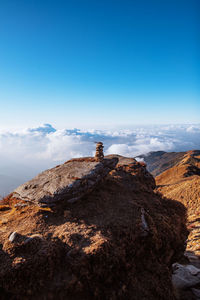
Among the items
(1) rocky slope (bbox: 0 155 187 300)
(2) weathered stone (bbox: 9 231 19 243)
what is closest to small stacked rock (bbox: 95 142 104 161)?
(1) rocky slope (bbox: 0 155 187 300)

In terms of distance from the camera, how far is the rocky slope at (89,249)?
17.5 ft

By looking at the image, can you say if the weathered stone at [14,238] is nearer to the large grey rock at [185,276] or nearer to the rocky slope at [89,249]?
the rocky slope at [89,249]

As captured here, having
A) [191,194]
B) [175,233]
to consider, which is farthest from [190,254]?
[191,194]

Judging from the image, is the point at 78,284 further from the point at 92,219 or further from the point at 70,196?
the point at 70,196

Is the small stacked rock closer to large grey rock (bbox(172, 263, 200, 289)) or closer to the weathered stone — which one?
the weathered stone

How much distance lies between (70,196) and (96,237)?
3337 millimetres

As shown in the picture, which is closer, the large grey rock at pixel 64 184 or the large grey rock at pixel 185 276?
the large grey rock at pixel 185 276

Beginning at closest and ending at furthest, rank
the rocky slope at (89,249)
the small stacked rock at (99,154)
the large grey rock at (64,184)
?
the rocky slope at (89,249) < the large grey rock at (64,184) < the small stacked rock at (99,154)

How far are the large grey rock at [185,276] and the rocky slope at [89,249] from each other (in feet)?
1.46

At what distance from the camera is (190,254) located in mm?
10570

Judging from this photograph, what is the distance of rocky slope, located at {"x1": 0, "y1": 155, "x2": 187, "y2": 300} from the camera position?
5.35 m

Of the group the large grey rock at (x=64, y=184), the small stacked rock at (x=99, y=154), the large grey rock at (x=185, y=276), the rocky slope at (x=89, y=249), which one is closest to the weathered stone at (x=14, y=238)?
the rocky slope at (x=89, y=249)

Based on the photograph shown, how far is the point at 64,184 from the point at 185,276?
27.2 feet

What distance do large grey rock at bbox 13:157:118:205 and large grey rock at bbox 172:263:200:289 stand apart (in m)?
6.63
